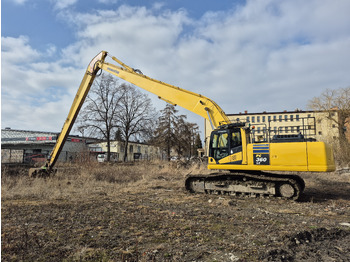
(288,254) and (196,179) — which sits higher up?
(196,179)

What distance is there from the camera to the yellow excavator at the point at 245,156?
8.70 metres

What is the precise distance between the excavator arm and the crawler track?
2394 mm

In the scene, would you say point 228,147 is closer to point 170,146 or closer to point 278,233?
point 278,233

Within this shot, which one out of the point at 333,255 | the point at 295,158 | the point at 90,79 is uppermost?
the point at 90,79

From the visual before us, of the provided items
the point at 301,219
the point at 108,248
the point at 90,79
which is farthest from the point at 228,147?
the point at 90,79

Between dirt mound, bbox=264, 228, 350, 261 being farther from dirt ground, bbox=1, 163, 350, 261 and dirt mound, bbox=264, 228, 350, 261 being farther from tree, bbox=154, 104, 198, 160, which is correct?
tree, bbox=154, 104, 198, 160

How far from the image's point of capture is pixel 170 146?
39.8 m

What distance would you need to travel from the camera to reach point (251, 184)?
9.92m

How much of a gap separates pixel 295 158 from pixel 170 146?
31.5m

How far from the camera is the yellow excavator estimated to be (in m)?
8.70

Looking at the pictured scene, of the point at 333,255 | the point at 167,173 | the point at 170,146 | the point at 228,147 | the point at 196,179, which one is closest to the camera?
the point at 333,255

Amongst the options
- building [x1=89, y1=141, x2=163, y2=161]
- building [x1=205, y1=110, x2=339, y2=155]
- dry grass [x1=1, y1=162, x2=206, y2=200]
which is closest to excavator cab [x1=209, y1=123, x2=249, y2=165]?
building [x1=205, y1=110, x2=339, y2=155]

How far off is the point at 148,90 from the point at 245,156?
583cm

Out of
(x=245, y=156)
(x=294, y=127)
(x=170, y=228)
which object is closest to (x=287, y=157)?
(x=245, y=156)
